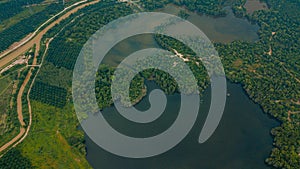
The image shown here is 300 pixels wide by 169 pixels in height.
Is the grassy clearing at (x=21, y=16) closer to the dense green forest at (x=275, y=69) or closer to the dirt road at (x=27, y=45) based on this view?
the dirt road at (x=27, y=45)

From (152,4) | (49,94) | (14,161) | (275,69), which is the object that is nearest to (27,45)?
(49,94)

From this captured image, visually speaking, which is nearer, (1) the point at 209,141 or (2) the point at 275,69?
(1) the point at 209,141

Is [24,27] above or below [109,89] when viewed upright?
above

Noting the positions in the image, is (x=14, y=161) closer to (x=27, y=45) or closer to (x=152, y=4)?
(x=27, y=45)

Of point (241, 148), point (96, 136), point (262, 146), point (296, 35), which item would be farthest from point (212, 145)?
point (296, 35)

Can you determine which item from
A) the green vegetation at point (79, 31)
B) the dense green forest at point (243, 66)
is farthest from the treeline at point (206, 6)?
the green vegetation at point (79, 31)

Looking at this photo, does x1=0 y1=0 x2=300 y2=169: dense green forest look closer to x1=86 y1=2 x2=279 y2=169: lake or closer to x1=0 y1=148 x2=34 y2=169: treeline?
x1=86 y1=2 x2=279 y2=169: lake
